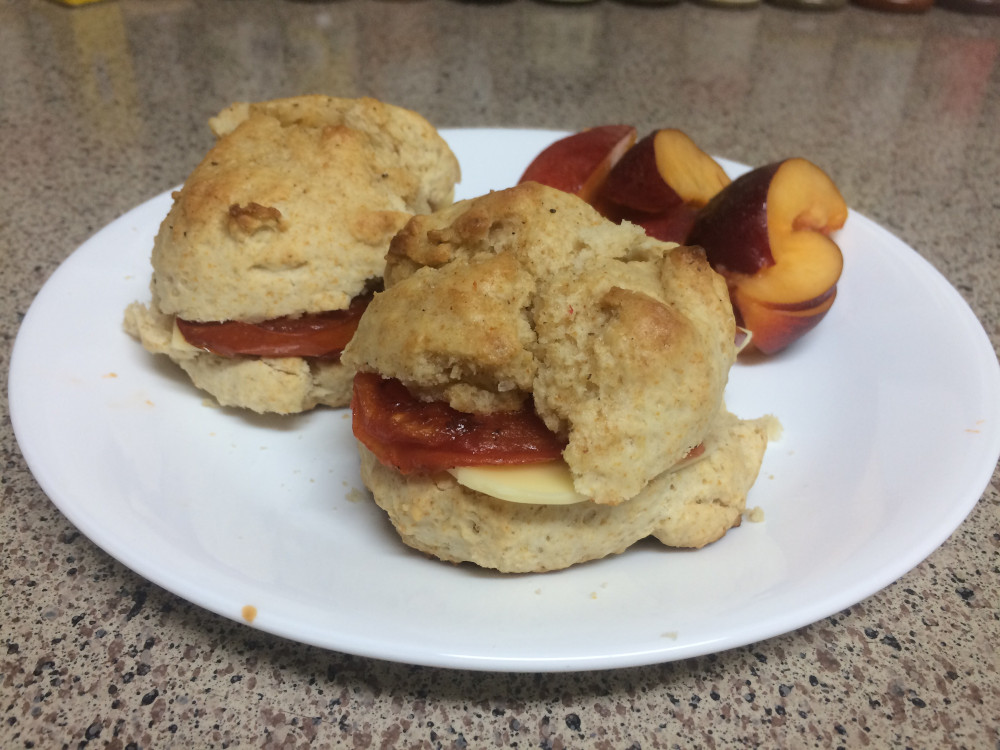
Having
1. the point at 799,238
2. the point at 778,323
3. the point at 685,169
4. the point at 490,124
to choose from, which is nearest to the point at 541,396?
the point at 778,323

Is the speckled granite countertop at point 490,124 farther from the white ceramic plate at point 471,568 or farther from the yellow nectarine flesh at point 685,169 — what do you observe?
the yellow nectarine flesh at point 685,169

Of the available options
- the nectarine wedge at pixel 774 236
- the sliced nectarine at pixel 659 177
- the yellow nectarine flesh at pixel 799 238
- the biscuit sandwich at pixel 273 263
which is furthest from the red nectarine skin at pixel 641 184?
the biscuit sandwich at pixel 273 263

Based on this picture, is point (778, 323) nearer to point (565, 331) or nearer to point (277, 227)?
point (565, 331)

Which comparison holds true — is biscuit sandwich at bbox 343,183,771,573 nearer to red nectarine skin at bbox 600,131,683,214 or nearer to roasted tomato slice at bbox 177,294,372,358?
roasted tomato slice at bbox 177,294,372,358

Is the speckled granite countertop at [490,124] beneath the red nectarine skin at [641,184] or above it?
beneath

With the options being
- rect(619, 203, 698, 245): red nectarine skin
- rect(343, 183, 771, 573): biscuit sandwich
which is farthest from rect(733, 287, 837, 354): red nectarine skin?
rect(343, 183, 771, 573): biscuit sandwich

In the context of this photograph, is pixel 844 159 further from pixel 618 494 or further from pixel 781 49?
pixel 618 494

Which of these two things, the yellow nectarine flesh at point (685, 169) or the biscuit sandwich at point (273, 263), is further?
the yellow nectarine flesh at point (685, 169)
